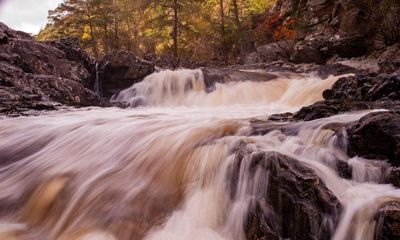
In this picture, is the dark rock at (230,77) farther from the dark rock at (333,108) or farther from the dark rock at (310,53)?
the dark rock at (333,108)

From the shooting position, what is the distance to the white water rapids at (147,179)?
353cm

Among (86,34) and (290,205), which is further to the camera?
(86,34)

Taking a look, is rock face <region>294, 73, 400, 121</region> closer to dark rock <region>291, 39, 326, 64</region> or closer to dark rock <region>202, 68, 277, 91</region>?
dark rock <region>202, 68, 277, 91</region>

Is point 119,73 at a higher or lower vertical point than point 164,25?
lower

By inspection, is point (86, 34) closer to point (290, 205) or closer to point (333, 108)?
point (333, 108)

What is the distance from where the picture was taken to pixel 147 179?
14.8 ft

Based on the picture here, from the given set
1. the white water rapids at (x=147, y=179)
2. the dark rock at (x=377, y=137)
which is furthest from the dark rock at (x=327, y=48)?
the dark rock at (x=377, y=137)

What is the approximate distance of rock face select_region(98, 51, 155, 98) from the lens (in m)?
12.9

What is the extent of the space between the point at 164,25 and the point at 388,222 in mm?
19067

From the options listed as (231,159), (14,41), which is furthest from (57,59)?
(231,159)

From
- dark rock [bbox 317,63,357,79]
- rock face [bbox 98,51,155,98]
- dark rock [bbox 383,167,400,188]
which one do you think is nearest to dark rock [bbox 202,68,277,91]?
dark rock [bbox 317,63,357,79]

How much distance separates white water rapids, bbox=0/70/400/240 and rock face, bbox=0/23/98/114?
2.42 metres

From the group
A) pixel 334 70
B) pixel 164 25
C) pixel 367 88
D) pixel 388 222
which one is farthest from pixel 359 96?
pixel 164 25

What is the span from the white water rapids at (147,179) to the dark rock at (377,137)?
0.14 meters
